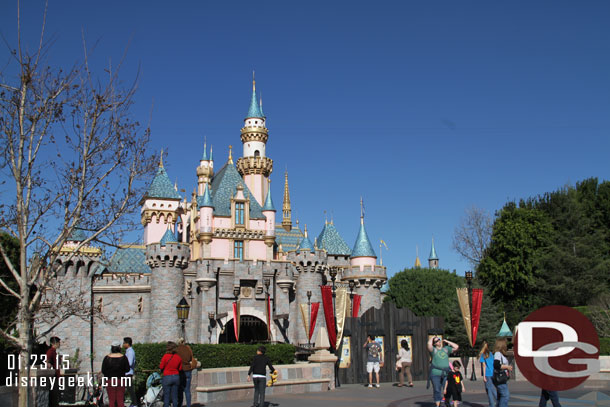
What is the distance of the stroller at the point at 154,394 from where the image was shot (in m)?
13.4

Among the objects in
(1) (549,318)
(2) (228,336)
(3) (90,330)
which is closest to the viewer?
(1) (549,318)

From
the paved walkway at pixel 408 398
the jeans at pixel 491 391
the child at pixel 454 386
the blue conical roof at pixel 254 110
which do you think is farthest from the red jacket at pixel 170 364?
the blue conical roof at pixel 254 110

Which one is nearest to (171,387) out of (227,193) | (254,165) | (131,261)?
(227,193)

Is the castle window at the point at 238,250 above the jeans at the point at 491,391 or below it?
above

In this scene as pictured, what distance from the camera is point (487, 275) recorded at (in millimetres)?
42875

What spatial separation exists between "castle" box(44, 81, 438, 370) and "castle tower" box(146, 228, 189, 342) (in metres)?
0.06

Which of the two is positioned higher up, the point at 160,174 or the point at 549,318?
the point at 160,174

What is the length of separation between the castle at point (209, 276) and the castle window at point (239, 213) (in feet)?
0.21

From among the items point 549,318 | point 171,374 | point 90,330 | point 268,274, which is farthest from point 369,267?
point 171,374

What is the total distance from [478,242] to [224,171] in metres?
21.0

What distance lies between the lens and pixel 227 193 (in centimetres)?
4066

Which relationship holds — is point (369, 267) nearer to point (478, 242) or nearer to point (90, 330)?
point (478, 242)

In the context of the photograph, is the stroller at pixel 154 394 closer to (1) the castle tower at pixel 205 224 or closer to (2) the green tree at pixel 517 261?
(1) the castle tower at pixel 205 224

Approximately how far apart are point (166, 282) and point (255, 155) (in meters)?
14.0
